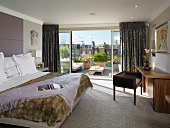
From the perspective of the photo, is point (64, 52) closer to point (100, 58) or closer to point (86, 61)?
point (86, 61)

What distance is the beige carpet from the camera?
106 inches

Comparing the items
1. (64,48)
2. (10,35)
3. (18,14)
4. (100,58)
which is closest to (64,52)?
(64,48)

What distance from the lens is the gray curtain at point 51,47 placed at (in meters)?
6.76

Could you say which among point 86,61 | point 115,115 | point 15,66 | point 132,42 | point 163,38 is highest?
point 132,42

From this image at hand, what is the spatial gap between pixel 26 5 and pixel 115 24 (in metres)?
3.74

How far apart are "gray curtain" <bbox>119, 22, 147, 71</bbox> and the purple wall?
386 cm

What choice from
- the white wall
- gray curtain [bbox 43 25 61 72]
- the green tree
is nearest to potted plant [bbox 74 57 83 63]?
the green tree

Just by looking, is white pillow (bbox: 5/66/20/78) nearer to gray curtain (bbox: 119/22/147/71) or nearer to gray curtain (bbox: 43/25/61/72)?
gray curtain (bbox: 43/25/61/72)

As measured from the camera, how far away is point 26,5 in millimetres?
3955

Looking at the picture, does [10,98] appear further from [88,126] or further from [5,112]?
[88,126]

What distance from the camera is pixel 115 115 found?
3.06m

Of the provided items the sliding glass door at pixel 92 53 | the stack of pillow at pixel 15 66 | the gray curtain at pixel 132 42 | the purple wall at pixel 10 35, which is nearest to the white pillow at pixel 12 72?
the stack of pillow at pixel 15 66

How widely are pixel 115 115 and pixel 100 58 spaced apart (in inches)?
160

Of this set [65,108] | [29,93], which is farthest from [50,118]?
[29,93]
